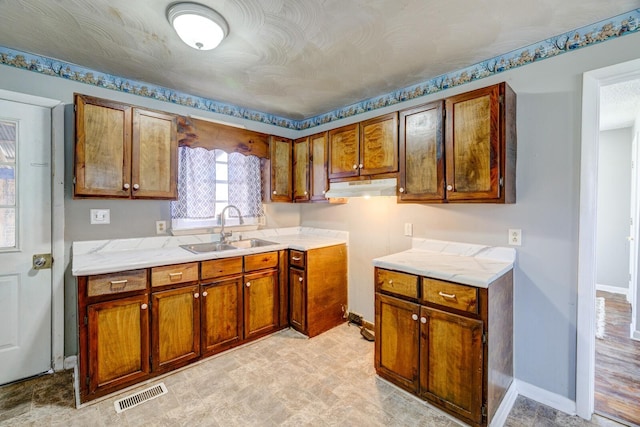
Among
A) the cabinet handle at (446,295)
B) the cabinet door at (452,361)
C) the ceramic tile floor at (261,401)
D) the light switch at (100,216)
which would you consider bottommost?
the ceramic tile floor at (261,401)

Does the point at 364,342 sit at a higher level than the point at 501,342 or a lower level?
lower

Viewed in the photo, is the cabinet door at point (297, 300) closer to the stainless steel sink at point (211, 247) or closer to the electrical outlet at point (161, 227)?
the stainless steel sink at point (211, 247)

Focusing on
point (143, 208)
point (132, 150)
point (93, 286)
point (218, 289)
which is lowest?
point (218, 289)

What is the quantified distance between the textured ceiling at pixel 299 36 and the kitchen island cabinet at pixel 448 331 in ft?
5.00

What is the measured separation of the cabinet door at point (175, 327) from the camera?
214 cm

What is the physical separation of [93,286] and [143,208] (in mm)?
906

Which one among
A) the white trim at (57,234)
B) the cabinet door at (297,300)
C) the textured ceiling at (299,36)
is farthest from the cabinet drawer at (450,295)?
the white trim at (57,234)

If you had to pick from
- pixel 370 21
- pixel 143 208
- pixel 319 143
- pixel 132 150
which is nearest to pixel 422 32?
pixel 370 21

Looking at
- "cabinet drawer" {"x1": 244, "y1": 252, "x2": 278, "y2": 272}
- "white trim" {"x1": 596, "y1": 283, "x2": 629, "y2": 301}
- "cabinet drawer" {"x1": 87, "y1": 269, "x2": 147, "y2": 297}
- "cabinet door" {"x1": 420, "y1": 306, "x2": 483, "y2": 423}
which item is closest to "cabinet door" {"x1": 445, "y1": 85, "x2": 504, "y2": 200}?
"cabinet door" {"x1": 420, "y1": 306, "x2": 483, "y2": 423}

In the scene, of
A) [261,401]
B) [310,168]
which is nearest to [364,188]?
[310,168]

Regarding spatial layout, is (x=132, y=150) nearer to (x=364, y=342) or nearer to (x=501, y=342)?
(x=364, y=342)

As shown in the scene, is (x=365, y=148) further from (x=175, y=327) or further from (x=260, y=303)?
(x=175, y=327)

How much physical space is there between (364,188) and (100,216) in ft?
7.48

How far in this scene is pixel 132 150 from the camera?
7.48ft
